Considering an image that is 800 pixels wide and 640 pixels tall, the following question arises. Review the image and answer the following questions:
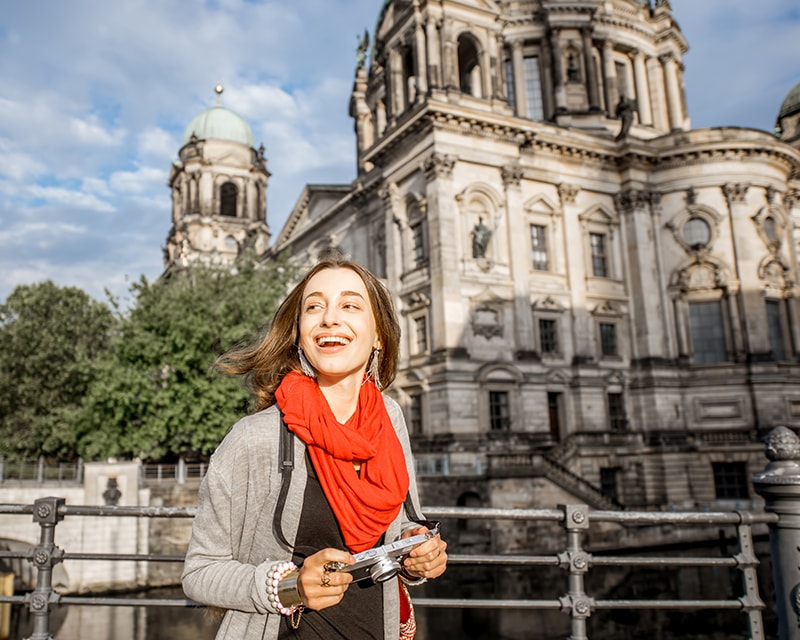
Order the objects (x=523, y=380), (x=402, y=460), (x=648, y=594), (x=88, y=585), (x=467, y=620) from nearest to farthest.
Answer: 1. (x=402, y=460)
2. (x=467, y=620)
3. (x=648, y=594)
4. (x=88, y=585)
5. (x=523, y=380)

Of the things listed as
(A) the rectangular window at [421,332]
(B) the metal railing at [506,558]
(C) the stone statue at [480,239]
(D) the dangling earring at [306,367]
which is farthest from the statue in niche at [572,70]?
(D) the dangling earring at [306,367]

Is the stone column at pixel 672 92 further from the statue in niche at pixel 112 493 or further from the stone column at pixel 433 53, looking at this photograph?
the statue in niche at pixel 112 493

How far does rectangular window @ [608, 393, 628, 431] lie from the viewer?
32344 mm

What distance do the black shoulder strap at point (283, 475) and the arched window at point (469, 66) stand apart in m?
32.0

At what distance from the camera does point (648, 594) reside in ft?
62.3

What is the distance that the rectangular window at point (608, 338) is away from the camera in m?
33.6

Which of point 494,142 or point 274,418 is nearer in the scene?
point 274,418

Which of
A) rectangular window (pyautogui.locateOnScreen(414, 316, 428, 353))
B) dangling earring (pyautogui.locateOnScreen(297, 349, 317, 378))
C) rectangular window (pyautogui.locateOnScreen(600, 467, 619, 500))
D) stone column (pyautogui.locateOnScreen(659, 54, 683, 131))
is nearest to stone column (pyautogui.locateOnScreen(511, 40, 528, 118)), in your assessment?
stone column (pyautogui.locateOnScreen(659, 54, 683, 131))

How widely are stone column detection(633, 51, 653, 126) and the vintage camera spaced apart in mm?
47639

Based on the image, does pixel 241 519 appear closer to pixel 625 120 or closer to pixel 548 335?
pixel 548 335

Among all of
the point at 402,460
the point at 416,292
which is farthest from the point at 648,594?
the point at 402,460

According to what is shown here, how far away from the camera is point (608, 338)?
111ft

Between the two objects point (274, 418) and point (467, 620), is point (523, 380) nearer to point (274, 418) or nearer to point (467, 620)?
point (467, 620)

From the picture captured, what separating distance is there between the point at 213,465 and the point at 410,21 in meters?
33.6
